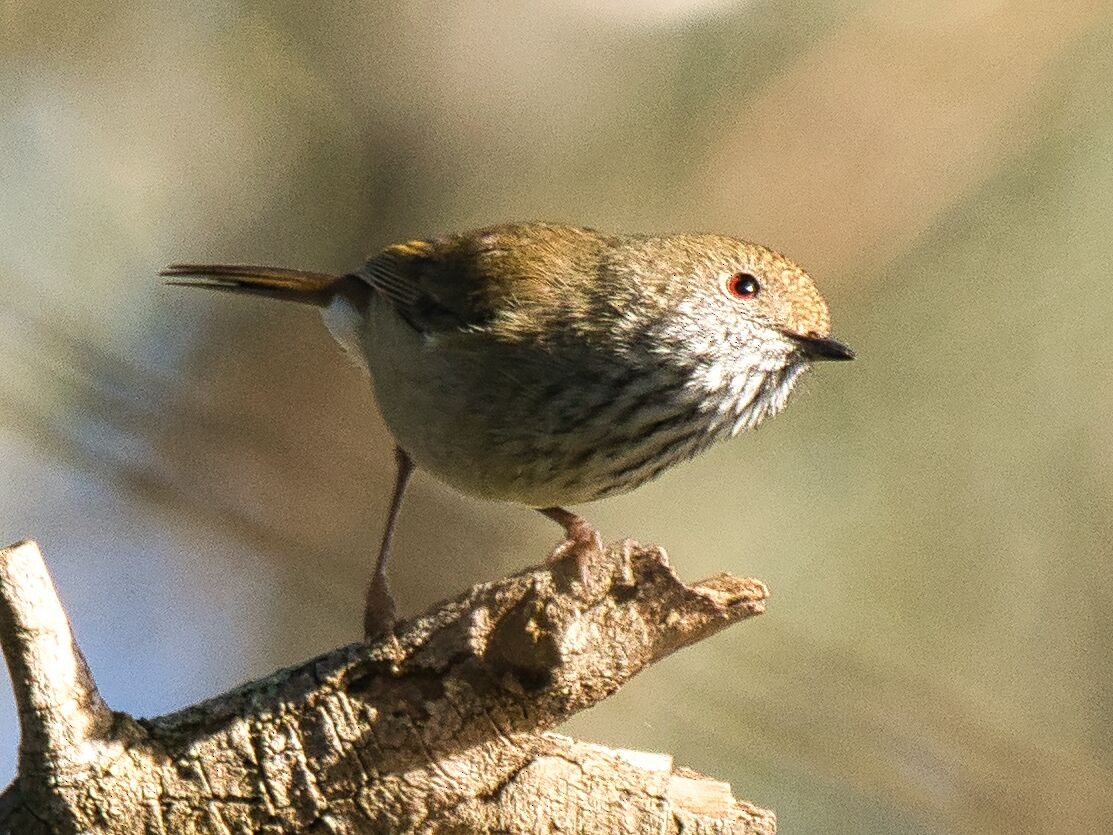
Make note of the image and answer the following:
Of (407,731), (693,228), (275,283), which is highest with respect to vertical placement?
(693,228)

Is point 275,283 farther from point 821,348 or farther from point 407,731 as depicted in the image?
point 407,731

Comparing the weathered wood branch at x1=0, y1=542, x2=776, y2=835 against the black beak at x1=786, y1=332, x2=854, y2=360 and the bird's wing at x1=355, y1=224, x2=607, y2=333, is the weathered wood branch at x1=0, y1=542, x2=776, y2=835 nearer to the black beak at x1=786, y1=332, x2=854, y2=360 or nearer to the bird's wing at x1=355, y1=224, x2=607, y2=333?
the black beak at x1=786, y1=332, x2=854, y2=360

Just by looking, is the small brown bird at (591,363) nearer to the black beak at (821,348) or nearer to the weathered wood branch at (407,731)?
the black beak at (821,348)

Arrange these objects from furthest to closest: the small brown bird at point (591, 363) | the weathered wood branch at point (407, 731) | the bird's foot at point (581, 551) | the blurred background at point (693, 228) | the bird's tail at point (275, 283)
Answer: the blurred background at point (693, 228) < the bird's tail at point (275, 283) < the small brown bird at point (591, 363) < the bird's foot at point (581, 551) < the weathered wood branch at point (407, 731)

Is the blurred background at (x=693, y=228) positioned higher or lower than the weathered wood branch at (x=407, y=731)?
higher

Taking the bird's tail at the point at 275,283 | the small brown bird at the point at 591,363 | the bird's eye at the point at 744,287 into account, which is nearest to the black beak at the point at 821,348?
the small brown bird at the point at 591,363

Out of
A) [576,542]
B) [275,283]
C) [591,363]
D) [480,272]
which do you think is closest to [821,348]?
[591,363]

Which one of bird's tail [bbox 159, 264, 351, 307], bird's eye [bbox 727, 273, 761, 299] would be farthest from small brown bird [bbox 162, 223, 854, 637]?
bird's tail [bbox 159, 264, 351, 307]
